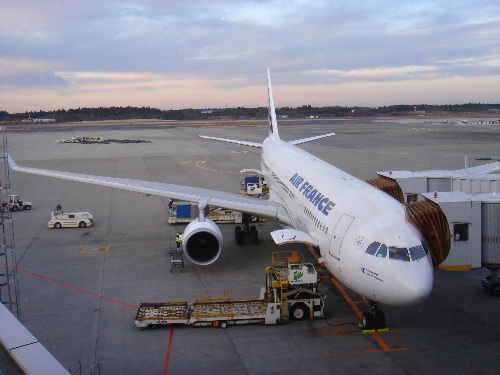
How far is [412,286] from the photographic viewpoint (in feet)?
34.1

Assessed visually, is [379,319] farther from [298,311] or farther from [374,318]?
[298,311]

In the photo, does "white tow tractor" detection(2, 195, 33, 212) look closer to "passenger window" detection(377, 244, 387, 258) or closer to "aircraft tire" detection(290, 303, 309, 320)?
"aircraft tire" detection(290, 303, 309, 320)

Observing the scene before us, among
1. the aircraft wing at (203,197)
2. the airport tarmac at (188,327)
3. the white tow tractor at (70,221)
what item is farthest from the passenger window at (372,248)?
the white tow tractor at (70,221)

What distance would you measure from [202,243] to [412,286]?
8.82 m

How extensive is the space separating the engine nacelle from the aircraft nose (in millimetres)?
7958

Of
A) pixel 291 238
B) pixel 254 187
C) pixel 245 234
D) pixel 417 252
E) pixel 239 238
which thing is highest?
pixel 417 252

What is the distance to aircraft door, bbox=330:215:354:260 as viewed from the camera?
40.2 ft

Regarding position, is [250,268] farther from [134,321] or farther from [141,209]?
[141,209]

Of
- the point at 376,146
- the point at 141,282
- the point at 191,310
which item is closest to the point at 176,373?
the point at 191,310

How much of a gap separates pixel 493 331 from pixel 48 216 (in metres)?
23.2

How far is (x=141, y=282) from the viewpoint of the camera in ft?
54.6

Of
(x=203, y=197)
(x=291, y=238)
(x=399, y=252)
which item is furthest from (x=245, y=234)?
(x=399, y=252)

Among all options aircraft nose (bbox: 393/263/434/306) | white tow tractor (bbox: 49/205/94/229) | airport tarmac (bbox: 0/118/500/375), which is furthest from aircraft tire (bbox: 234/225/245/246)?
aircraft nose (bbox: 393/263/434/306)

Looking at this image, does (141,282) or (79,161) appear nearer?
(141,282)
